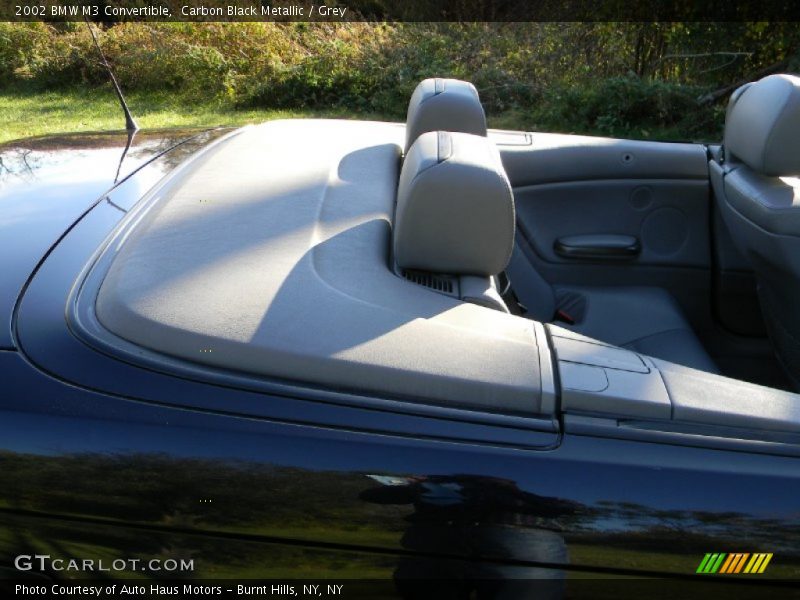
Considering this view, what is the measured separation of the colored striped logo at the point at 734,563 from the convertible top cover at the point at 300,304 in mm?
364

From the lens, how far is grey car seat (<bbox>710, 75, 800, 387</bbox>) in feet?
7.59

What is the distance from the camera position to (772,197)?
2.43 metres

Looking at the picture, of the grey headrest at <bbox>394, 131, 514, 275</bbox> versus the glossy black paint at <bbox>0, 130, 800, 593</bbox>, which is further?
the grey headrest at <bbox>394, 131, 514, 275</bbox>

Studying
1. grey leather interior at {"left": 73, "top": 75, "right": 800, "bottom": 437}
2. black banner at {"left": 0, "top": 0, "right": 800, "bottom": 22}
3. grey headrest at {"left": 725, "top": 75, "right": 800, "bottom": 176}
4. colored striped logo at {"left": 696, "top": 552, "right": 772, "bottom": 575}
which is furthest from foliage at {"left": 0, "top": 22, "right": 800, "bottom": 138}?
colored striped logo at {"left": 696, "top": 552, "right": 772, "bottom": 575}

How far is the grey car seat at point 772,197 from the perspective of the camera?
2.31 m

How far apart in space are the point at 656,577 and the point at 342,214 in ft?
3.31

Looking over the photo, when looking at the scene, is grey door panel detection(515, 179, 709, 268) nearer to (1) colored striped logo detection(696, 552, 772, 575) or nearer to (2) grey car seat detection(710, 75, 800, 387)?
(2) grey car seat detection(710, 75, 800, 387)

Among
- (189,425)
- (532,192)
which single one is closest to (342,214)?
(189,425)

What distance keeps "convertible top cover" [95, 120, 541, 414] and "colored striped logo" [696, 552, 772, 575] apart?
1.19 feet

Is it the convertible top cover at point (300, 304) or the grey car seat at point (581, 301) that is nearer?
the convertible top cover at point (300, 304)

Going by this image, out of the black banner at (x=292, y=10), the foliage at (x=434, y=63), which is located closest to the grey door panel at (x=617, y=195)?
the foliage at (x=434, y=63)

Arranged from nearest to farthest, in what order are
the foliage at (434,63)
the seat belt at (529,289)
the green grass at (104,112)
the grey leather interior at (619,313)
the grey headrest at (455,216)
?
the grey headrest at (455,216) < the grey leather interior at (619,313) < the seat belt at (529,289) < the foliage at (434,63) < the green grass at (104,112)

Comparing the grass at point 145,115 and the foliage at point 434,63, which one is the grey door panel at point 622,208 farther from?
the foliage at point 434,63

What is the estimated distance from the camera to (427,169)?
1700 mm
